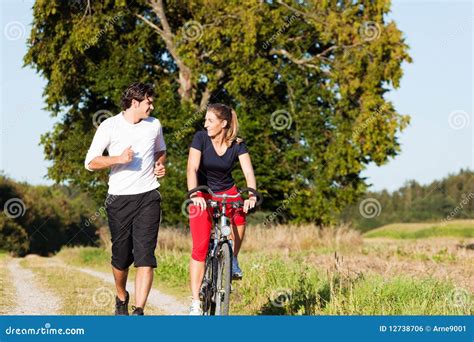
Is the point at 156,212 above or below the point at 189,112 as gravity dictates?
below

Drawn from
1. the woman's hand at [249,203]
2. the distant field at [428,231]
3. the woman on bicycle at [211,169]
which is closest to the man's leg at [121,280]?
the woman on bicycle at [211,169]

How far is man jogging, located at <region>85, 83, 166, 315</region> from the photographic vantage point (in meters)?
7.32

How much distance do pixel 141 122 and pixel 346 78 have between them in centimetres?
1836

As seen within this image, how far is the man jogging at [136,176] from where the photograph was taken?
7324mm

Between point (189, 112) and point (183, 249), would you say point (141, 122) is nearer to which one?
point (183, 249)

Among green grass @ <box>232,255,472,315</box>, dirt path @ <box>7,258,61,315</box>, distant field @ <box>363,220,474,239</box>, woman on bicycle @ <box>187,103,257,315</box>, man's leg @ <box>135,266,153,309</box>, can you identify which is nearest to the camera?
woman on bicycle @ <box>187,103,257,315</box>

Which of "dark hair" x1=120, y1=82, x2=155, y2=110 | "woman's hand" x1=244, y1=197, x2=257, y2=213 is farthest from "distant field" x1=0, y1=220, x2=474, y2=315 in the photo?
"dark hair" x1=120, y1=82, x2=155, y2=110

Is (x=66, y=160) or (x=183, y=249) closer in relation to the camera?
(x=183, y=249)

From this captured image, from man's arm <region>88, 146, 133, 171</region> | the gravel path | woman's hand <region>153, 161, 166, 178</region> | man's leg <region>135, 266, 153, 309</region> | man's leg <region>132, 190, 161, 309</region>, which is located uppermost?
man's arm <region>88, 146, 133, 171</region>

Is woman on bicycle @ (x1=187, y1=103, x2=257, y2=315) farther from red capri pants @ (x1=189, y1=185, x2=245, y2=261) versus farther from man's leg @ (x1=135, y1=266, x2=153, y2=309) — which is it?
man's leg @ (x1=135, y1=266, x2=153, y2=309)

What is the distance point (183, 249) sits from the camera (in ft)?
72.8

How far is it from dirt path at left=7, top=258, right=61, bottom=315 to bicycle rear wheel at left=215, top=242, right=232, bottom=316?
3997mm
